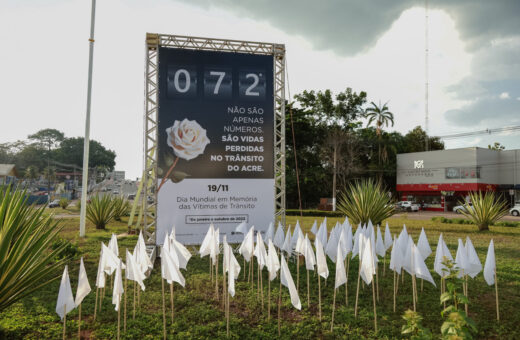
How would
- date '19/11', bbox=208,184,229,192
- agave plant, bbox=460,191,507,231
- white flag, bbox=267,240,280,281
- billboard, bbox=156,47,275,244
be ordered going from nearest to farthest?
white flag, bbox=267,240,280,281, billboard, bbox=156,47,275,244, date '19/11', bbox=208,184,229,192, agave plant, bbox=460,191,507,231

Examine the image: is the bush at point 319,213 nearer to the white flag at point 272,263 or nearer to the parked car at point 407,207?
the parked car at point 407,207

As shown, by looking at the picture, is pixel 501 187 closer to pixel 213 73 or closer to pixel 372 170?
pixel 372 170

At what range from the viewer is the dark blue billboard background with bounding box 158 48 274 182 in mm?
7258

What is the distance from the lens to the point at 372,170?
105 ft

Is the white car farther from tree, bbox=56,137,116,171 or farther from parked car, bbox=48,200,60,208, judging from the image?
tree, bbox=56,137,116,171

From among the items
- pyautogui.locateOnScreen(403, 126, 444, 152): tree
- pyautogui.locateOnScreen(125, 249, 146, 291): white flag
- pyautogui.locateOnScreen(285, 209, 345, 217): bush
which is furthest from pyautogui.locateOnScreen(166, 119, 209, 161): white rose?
pyautogui.locateOnScreen(403, 126, 444, 152): tree

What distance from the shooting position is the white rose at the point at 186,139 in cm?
727

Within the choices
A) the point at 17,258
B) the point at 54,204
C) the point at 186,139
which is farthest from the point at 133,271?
the point at 54,204

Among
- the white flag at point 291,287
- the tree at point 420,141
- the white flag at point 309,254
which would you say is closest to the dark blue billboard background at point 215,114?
the white flag at point 309,254

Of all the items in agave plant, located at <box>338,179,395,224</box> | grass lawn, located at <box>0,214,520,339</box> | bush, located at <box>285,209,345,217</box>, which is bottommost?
grass lawn, located at <box>0,214,520,339</box>

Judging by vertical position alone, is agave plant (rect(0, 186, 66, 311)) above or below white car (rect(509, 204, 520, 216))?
above

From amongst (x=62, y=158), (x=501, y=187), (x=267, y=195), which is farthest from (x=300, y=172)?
(x=62, y=158)

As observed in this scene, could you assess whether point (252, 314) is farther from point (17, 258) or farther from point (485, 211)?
point (485, 211)

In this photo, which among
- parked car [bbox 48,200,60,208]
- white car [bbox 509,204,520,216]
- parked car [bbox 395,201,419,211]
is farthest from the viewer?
parked car [bbox 395,201,419,211]
